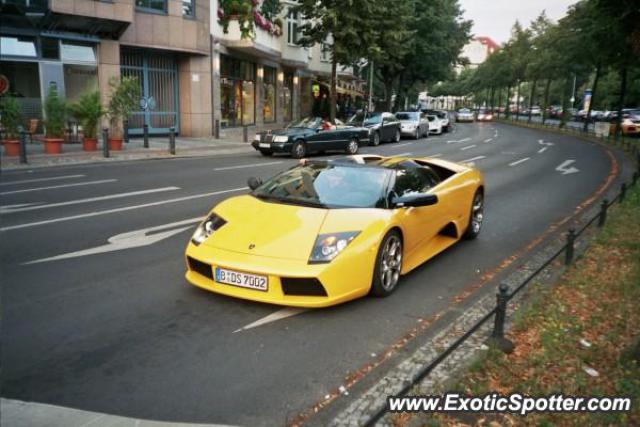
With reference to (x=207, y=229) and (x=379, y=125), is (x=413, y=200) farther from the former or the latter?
(x=379, y=125)

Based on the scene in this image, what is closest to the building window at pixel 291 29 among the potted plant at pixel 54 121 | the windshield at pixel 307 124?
the windshield at pixel 307 124

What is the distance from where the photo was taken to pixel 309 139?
1992cm

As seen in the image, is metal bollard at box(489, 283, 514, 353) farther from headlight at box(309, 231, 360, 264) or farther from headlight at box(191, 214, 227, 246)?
headlight at box(191, 214, 227, 246)

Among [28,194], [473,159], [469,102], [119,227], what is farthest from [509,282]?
[469,102]

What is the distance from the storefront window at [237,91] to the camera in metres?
29.5

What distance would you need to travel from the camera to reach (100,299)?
5.18m

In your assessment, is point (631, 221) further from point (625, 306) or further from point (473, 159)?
point (473, 159)

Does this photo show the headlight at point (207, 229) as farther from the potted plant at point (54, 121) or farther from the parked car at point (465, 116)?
the parked car at point (465, 116)

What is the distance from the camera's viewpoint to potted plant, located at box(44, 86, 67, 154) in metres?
16.9

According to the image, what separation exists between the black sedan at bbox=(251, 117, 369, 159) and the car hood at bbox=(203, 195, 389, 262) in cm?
1375

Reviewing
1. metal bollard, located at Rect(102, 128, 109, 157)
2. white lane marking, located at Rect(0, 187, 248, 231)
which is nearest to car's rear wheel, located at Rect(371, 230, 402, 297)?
white lane marking, located at Rect(0, 187, 248, 231)

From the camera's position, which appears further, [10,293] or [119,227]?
[119,227]

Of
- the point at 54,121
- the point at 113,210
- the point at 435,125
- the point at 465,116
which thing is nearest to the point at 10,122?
the point at 54,121

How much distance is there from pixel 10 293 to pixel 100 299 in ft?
3.12
